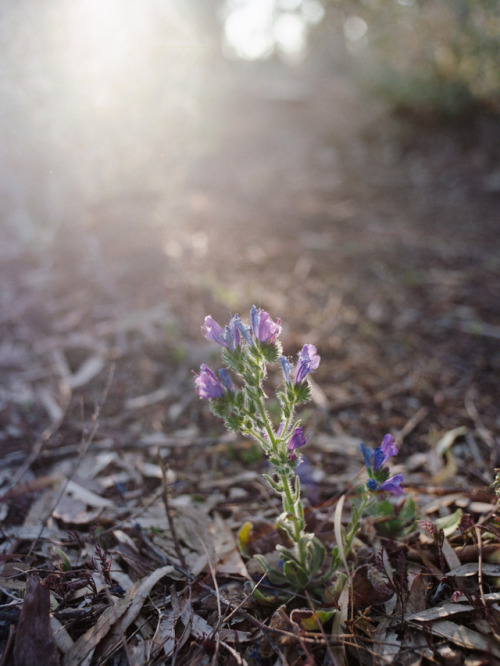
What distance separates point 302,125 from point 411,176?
12.0 ft

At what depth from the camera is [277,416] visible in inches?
129

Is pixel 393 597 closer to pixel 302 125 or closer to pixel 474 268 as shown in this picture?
pixel 474 268

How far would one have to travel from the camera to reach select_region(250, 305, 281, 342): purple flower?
1640 millimetres

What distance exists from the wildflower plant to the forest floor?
23 cm

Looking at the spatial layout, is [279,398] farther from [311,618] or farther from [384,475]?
[311,618]

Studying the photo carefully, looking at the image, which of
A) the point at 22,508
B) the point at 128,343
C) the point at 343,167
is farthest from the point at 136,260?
the point at 343,167

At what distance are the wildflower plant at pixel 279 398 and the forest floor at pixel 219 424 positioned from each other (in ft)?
0.74

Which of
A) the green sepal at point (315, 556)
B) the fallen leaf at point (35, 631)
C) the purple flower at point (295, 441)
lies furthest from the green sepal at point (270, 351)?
the fallen leaf at point (35, 631)

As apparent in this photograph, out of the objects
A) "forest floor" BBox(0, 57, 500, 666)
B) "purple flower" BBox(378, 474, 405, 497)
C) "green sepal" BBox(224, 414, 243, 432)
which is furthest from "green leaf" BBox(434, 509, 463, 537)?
"green sepal" BBox(224, 414, 243, 432)

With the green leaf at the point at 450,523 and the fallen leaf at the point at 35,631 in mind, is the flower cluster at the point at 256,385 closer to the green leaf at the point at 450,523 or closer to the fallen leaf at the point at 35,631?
the green leaf at the point at 450,523

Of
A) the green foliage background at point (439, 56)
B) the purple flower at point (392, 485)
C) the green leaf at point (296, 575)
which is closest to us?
the purple flower at point (392, 485)

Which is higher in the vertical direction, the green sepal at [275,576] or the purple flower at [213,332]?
the purple flower at [213,332]

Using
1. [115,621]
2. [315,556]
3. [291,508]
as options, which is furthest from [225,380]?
[115,621]

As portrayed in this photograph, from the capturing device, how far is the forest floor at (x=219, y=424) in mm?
1738
